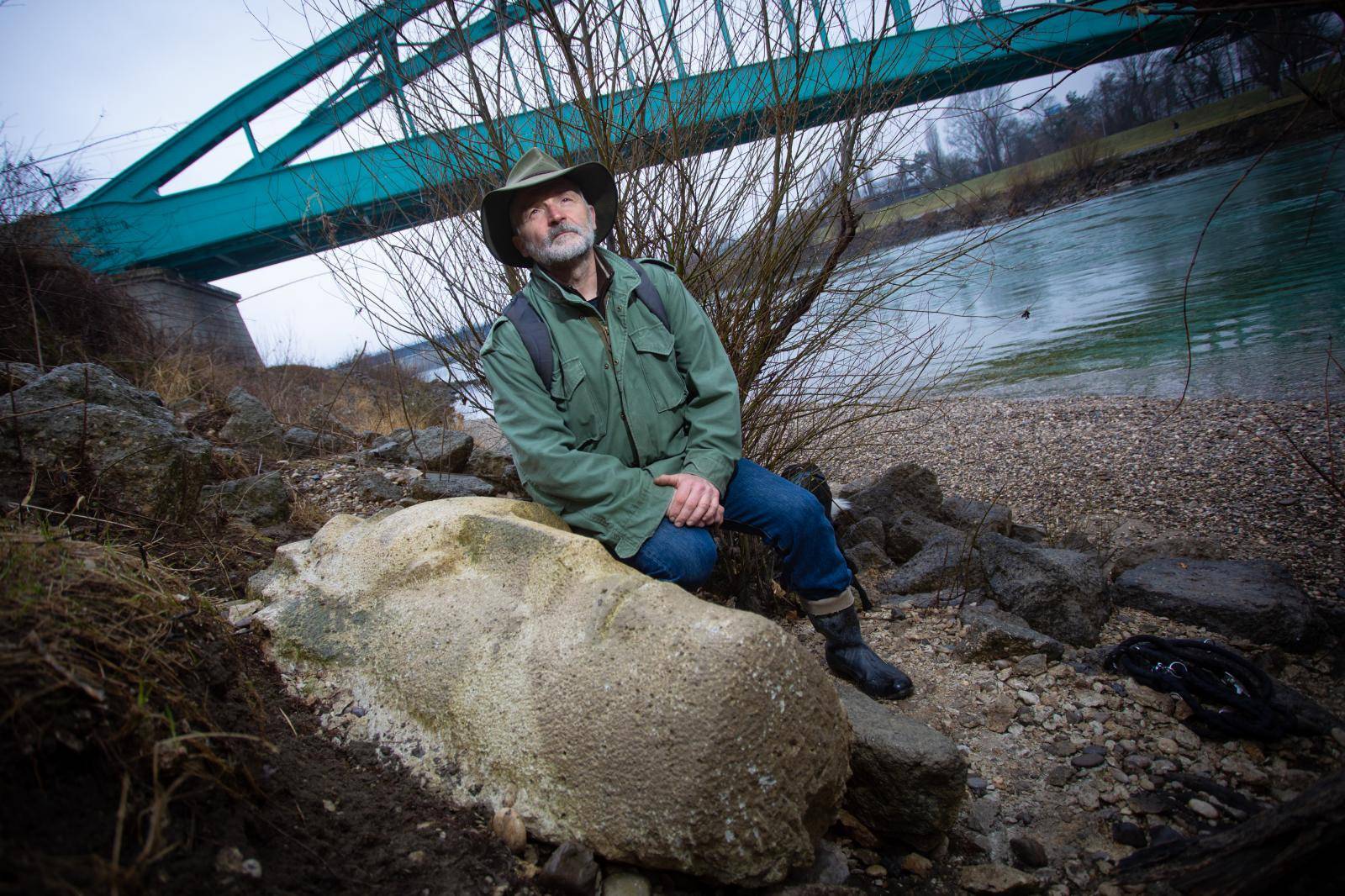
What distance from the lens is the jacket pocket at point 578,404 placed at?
2363 mm

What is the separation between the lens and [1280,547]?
3.35 metres

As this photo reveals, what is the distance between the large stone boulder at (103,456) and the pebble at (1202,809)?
3815 mm

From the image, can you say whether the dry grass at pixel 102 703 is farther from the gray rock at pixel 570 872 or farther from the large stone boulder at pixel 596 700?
the gray rock at pixel 570 872

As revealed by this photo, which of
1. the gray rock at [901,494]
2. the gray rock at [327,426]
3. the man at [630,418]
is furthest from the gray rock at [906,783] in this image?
the gray rock at [327,426]

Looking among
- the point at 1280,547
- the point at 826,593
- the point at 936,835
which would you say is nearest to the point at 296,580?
the point at 826,593

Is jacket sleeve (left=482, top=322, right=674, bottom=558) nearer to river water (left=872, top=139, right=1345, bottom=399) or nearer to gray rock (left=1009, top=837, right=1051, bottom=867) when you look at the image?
gray rock (left=1009, top=837, right=1051, bottom=867)

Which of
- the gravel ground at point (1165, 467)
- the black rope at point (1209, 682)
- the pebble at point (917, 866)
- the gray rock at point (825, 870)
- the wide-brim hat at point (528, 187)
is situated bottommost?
the gravel ground at point (1165, 467)

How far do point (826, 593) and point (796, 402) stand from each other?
1.42m

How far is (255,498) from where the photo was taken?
12.1ft

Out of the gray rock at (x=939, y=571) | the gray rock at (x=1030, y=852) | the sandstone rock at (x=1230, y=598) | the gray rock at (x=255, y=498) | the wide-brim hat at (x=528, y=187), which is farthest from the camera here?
the gray rock at (x=255, y=498)

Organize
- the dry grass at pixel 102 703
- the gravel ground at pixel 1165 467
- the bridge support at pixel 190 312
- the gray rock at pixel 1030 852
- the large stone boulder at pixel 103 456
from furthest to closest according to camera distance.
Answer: the bridge support at pixel 190 312
the gravel ground at pixel 1165 467
the large stone boulder at pixel 103 456
the gray rock at pixel 1030 852
the dry grass at pixel 102 703

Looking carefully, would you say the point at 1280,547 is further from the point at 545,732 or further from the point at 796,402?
Answer: the point at 545,732

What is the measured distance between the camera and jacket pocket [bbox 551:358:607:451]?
2.36m

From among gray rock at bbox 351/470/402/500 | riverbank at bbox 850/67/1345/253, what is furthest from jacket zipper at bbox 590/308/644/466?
riverbank at bbox 850/67/1345/253
